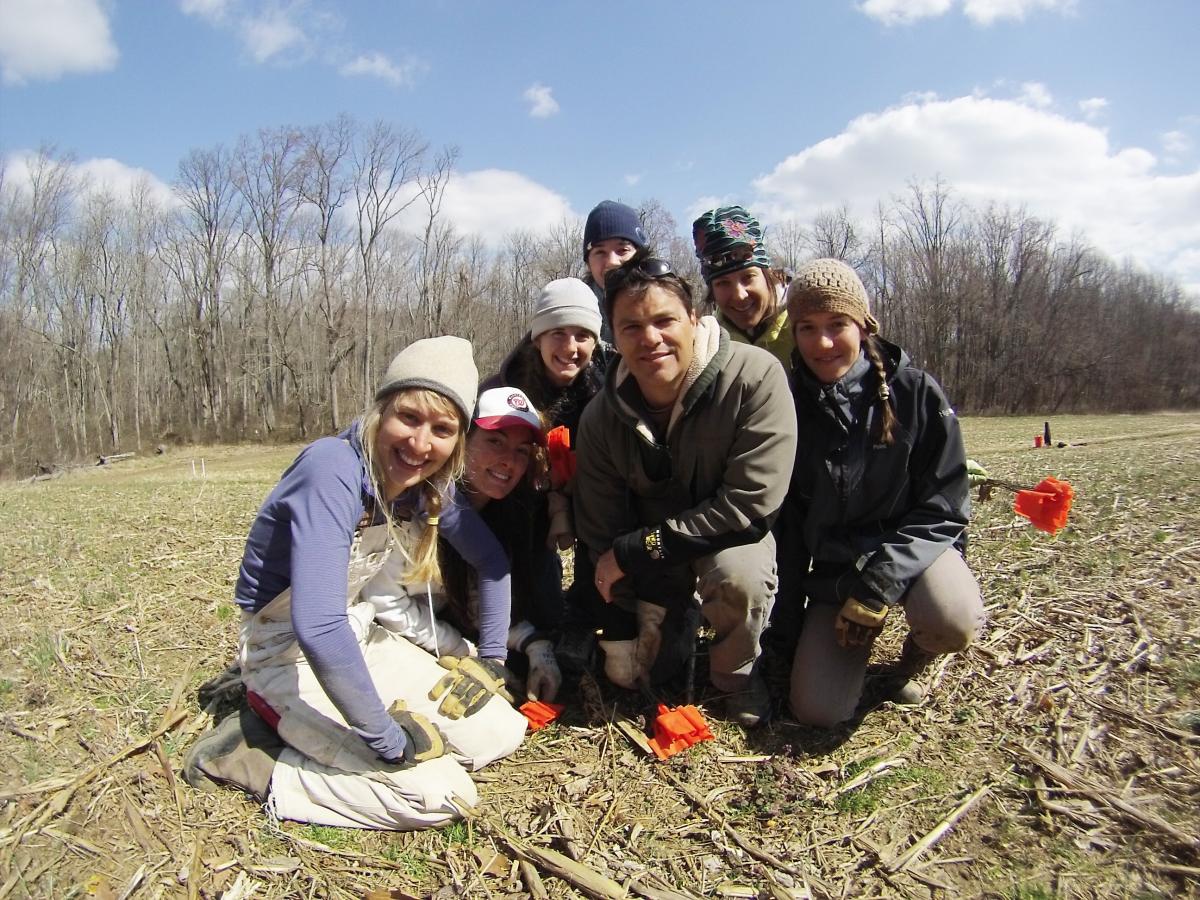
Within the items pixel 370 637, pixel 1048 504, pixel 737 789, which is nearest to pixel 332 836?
pixel 370 637

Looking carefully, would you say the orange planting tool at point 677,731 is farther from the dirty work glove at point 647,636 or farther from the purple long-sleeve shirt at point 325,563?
the purple long-sleeve shirt at point 325,563

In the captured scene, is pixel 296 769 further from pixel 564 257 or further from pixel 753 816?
pixel 564 257

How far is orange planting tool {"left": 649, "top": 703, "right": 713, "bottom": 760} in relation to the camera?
8.59ft

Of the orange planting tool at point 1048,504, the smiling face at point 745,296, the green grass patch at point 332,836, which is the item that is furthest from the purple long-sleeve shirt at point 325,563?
the orange planting tool at point 1048,504

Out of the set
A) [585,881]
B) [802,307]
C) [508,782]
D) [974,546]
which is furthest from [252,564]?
[974,546]

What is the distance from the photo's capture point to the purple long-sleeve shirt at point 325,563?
2258 millimetres

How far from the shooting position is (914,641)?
9.25 feet

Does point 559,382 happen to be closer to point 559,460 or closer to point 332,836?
point 559,460

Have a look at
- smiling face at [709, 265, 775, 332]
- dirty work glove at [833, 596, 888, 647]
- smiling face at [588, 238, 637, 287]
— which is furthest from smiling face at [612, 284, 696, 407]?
smiling face at [588, 238, 637, 287]

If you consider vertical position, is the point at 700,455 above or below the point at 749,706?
above

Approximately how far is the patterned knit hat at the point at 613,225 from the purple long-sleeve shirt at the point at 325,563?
1.95 metres

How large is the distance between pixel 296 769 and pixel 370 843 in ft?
1.24

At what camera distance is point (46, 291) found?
117 feet

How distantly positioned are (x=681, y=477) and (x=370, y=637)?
1511 millimetres
